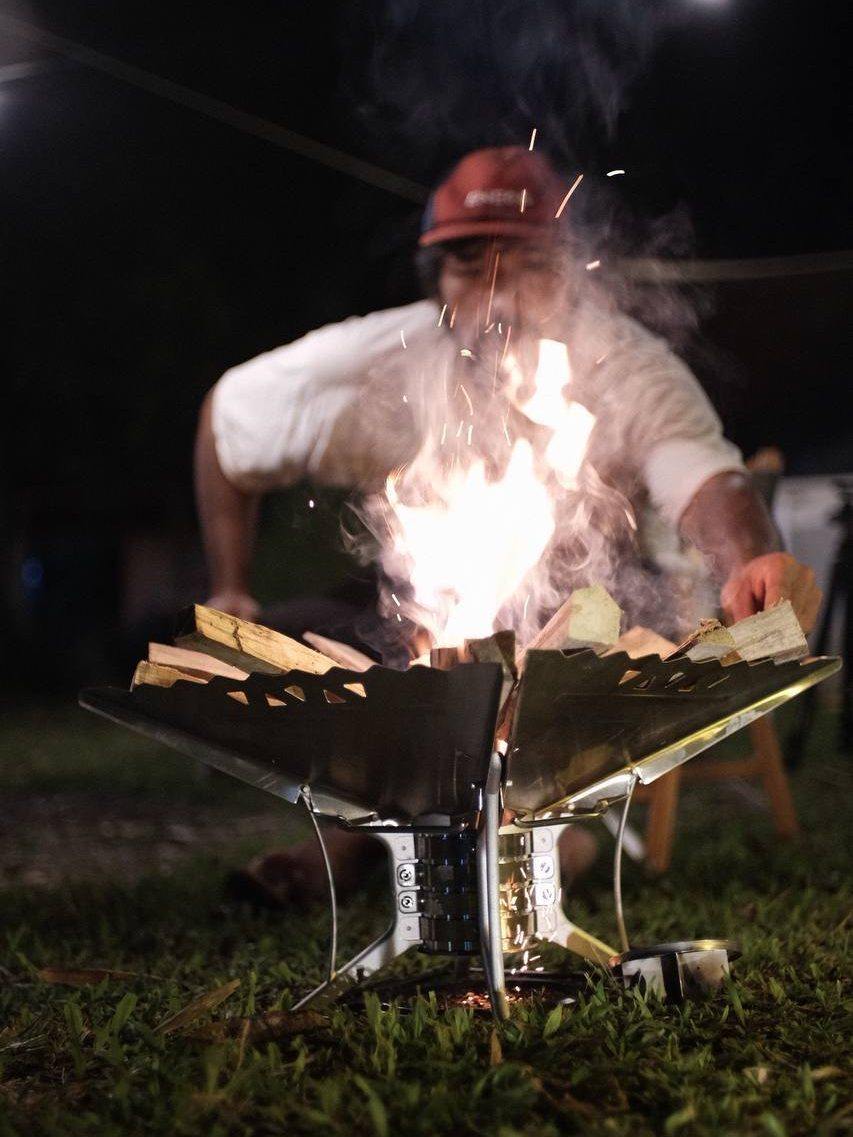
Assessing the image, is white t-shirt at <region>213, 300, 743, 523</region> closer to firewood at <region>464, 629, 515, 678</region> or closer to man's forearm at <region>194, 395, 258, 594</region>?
man's forearm at <region>194, 395, 258, 594</region>

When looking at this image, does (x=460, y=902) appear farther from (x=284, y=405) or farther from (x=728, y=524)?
(x=284, y=405)

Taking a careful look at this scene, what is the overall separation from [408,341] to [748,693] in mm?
1657

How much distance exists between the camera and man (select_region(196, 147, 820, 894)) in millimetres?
2725

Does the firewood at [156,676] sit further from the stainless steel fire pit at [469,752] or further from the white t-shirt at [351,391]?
the white t-shirt at [351,391]

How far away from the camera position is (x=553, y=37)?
4043 mm

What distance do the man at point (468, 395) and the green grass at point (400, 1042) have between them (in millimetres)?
535

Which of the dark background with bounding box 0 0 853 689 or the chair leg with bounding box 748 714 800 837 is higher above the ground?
the dark background with bounding box 0 0 853 689

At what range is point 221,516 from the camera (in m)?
3.26

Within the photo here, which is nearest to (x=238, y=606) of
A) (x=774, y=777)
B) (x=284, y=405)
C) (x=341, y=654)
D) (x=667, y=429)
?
(x=341, y=654)

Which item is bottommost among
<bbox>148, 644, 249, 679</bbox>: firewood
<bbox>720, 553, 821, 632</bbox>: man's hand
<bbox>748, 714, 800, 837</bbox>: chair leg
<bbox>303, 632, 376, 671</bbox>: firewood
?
<bbox>748, 714, 800, 837</bbox>: chair leg

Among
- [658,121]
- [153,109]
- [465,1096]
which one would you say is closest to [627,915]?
[465,1096]

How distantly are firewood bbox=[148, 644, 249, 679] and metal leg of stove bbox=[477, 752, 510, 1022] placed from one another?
0.44 metres

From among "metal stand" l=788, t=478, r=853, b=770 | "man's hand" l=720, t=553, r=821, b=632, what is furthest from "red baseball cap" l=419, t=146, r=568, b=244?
"metal stand" l=788, t=478, r=853, b=770

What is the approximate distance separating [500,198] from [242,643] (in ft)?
4.51
